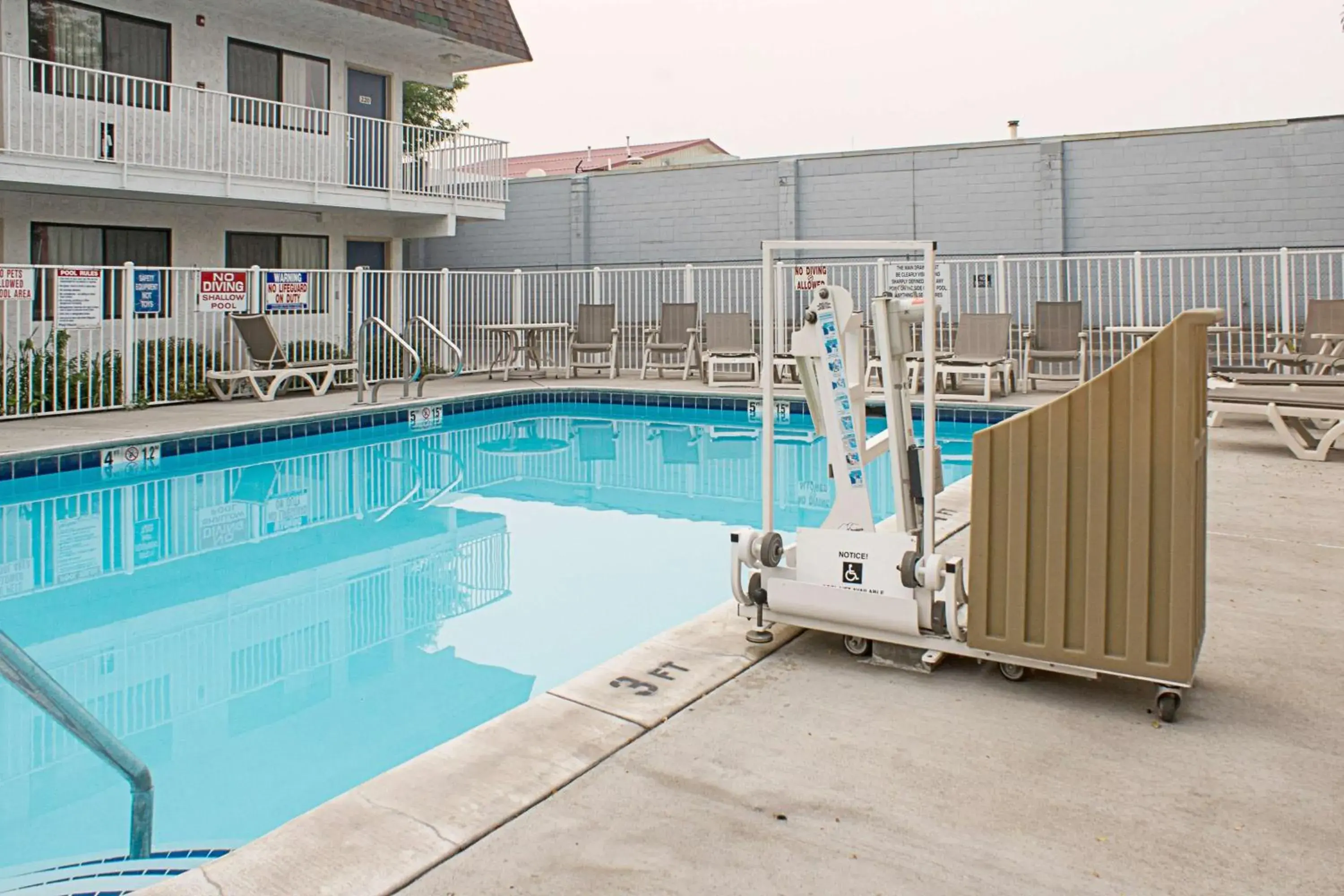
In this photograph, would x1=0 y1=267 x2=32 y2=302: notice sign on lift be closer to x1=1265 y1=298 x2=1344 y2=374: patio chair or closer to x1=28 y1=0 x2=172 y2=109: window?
x1=28 y1=0 x2=172 y2=109: window

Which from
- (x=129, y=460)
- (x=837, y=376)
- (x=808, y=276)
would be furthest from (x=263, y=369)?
(x=837, y=376)

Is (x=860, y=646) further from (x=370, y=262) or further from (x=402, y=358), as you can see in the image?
(x=370, y=262)

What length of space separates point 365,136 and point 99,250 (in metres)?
4.23

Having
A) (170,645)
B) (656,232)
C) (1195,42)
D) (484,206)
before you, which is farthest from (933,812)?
(1195,42)

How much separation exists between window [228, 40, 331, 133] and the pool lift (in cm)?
1257

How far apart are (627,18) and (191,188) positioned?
18.8 metres

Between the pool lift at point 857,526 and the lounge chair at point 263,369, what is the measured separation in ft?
32.1

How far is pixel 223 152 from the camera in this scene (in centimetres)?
1377

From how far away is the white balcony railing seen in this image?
11977mm

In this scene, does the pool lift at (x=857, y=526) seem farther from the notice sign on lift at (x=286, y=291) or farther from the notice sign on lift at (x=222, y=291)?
the notice sign on lift at (x=286, y=291)

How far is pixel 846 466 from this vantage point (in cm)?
340

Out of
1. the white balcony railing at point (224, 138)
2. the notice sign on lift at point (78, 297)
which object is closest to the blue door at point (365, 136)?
the white balcony railing at point (224, 138)

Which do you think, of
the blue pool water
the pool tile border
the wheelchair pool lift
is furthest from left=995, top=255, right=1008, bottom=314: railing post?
the wheelchair pool lift

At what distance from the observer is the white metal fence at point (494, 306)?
1088cm
